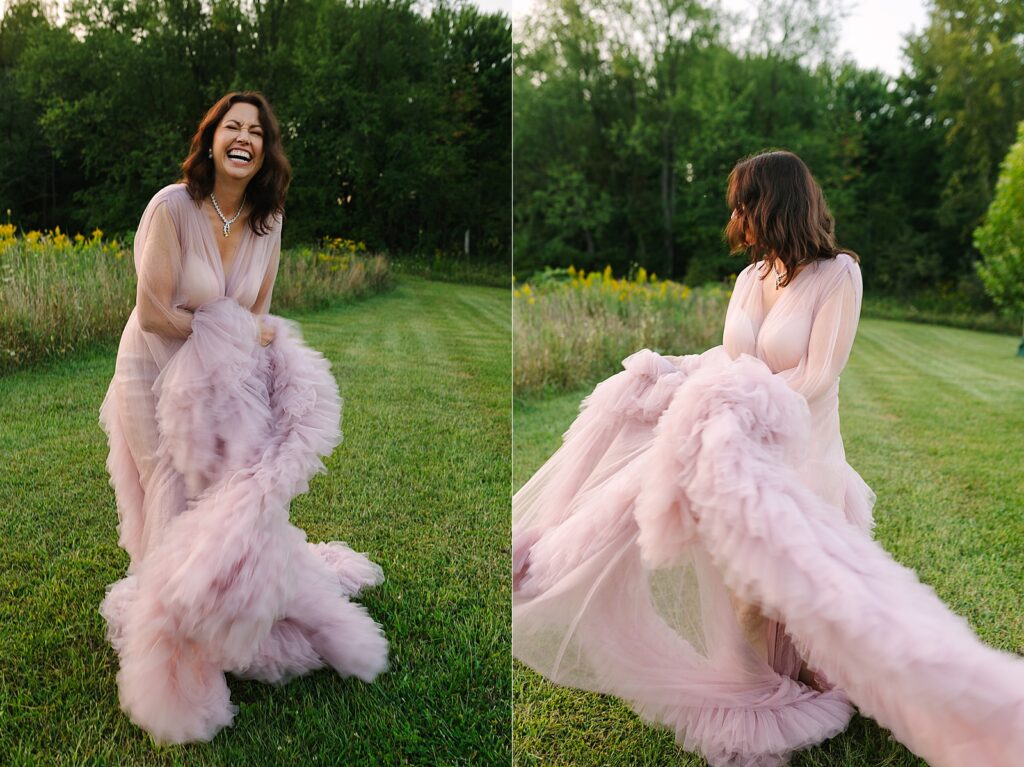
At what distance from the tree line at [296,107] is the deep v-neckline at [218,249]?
5.37 ft

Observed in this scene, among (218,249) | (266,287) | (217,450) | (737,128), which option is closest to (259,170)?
(218,249)

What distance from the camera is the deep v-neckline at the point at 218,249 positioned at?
232cm

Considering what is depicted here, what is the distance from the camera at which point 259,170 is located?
2.43 m

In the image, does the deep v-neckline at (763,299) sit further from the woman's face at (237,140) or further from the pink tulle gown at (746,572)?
the woman's face at (237,140)

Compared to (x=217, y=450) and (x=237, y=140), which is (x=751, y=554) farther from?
(x=237, y=140)

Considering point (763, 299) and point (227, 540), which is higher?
point (763, 299)

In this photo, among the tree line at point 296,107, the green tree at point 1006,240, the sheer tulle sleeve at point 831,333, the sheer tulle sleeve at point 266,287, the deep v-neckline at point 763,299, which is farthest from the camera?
the green tree at point 1006,240

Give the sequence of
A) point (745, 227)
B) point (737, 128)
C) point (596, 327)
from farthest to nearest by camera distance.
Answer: point (737, 128) → point (596, 327) → point (745, 227)

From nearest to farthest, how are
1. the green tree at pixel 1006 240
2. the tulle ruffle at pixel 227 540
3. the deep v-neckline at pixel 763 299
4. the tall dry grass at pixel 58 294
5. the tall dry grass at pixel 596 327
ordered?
the tulle ruffle at pixel 227 540 < the deep v-neckline at pixel 763 299 < the tall dry grass at pixel 58 294 < the tall dry grass at pixel 596 327 < the green tree at pixel 1006 240

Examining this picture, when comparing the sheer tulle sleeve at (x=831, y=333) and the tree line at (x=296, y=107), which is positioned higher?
the tree line at (x=296, y=107)

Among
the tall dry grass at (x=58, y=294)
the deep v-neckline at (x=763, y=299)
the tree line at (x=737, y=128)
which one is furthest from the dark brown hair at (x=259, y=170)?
the tree line at (x=737, y=128)

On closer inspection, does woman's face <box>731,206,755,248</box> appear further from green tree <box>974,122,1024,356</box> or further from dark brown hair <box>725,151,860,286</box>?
green tree <box>974,122,1024,356</box>

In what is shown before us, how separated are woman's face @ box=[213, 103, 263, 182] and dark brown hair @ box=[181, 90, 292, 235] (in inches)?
0.7

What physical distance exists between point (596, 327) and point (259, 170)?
16.8ft
